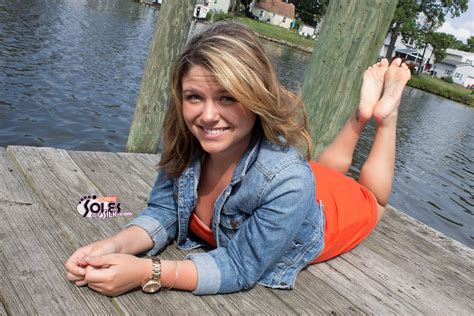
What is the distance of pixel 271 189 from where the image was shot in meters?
1.90

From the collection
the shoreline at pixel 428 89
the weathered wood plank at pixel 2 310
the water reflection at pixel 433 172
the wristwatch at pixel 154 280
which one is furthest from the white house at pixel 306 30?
the weathered wood plank at pixel 2 310

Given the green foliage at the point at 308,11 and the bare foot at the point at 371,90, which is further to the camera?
the green foliage at the point at 308,11

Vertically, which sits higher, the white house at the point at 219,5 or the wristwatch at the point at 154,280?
the white house at the point at 219,5

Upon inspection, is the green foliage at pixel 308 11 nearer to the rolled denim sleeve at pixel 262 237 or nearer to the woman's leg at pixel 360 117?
the woman's leg at pixel 360 117

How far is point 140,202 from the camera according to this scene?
293 cm

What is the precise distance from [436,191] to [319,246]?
9605 millimetres

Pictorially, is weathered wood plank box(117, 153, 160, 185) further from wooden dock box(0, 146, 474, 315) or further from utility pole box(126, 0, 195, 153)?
utility pole box(126, 0, 195, 153)

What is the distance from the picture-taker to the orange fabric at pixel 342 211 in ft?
8.41

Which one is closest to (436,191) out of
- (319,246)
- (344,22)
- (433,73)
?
(344,22)

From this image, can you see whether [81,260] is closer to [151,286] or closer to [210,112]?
[151,286]

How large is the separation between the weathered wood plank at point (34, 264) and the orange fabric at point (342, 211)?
1.32 m

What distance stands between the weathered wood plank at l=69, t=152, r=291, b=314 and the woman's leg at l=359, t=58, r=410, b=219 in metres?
1.31

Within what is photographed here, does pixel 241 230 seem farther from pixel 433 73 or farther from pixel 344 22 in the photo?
pixel 433 73

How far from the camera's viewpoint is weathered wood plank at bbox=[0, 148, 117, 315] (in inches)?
68.0
